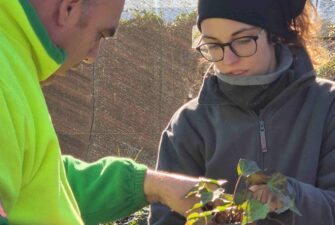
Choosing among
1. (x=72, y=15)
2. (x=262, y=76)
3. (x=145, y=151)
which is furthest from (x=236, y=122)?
(x=145, y=151)

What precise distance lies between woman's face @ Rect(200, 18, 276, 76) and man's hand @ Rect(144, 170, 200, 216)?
42 centimetres

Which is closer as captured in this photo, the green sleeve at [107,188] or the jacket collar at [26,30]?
the jacket collar at [26,30]

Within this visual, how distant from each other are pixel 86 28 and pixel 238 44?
0.84m

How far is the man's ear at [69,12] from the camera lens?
175 centimetres

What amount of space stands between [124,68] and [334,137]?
4.65 meters

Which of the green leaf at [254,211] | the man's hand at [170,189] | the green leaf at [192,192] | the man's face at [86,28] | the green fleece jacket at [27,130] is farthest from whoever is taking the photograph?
the man's hand at [170,189]

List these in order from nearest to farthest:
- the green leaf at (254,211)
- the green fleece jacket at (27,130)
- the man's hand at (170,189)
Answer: the green fleece jacket at (27,130) < the green leaf at (254,211) < the man's hand at (170,189)

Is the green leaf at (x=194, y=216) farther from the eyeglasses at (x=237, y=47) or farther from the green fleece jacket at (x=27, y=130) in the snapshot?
the eyeglasses at (x=237, y=47)

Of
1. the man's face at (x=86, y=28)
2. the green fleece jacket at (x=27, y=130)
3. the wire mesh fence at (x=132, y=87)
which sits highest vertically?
the man's face at (x=86, y=28)

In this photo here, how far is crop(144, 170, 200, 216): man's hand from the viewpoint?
8.00 ft

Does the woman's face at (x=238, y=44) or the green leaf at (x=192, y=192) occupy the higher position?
the woman's face at (x=238, y=44)

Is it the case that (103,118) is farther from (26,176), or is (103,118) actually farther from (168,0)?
(26,176)

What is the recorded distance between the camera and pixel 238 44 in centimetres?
259

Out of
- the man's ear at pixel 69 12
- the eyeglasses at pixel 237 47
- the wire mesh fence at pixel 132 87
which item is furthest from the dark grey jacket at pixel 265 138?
the wire mesh fence at pixel 132 87
